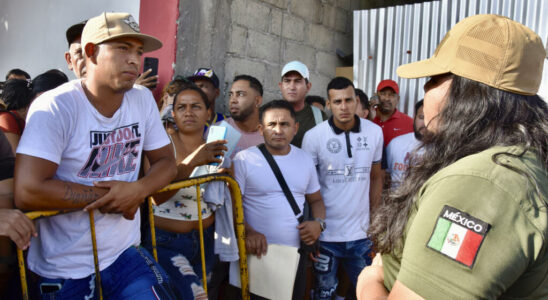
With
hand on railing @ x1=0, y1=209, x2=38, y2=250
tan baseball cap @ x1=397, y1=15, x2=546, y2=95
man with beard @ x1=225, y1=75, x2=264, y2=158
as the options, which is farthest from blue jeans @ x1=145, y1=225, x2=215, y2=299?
tan baseball cap @ x1=397, y1=15, x2=546, y2=95

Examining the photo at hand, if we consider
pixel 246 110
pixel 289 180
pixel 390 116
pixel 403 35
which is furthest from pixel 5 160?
pixel 403 35

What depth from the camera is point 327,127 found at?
3770 mm

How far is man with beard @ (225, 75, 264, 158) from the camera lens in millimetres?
3893

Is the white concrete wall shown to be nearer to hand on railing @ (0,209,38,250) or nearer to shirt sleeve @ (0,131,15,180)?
shirt sleeve @ (0,131,15,180)

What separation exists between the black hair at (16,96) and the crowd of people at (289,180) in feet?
0.06

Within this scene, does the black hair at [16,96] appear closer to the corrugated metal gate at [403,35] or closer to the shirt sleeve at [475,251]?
the shirt sleeve at [475,251]

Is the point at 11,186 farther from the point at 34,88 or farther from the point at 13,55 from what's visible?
the point at 13,55

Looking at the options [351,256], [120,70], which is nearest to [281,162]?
[351,256]

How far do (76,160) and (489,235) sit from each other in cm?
170

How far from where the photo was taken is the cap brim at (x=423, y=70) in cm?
118

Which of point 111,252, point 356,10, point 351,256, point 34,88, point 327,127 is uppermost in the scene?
point 356,10

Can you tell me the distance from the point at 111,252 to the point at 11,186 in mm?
536

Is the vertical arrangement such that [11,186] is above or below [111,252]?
above

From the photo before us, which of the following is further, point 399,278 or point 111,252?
point 111,252
